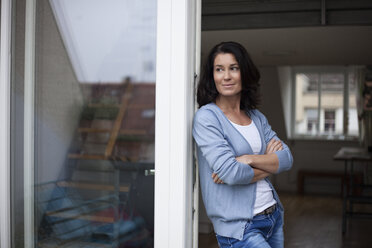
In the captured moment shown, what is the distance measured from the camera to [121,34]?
2.16 meters

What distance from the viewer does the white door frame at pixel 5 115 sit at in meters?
2.36

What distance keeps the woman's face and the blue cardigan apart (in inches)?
3.3

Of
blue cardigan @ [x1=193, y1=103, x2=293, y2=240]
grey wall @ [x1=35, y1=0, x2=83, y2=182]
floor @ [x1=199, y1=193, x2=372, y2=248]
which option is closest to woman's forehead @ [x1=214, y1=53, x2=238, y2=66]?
blue cardigan @ [x1=193, y1=103, x2=293, y2=240]

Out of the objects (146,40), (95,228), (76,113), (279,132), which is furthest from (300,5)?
(279,132)

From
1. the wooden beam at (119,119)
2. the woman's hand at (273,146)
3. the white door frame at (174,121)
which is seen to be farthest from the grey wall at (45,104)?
the woman's hand at (273,146)

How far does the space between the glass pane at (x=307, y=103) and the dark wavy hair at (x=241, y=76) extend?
23.5 ft

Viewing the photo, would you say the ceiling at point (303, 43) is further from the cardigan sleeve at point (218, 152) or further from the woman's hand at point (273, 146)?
the cardigan sleeve at point (218, 152)


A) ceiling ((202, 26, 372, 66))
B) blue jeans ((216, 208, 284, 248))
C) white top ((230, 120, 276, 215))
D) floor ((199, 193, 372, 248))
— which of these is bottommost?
floor ((199, 193, 372, 248))

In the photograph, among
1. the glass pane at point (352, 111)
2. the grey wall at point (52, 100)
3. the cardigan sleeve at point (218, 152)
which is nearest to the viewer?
the cardigan sleeve at point (218, 152)

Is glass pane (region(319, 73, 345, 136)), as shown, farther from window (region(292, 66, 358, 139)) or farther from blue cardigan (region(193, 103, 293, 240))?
blue cardigan (region(193, 103, 293, 240))

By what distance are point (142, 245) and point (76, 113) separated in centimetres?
70

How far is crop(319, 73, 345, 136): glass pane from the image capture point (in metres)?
8.76

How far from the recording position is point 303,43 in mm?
4430

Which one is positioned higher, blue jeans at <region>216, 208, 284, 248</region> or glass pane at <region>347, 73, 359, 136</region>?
glass pane at <region>347, 73, 359, 136</region>
